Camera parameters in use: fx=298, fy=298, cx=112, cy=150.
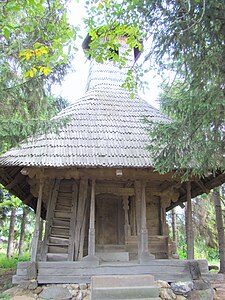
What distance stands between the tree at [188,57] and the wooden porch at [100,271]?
291cm

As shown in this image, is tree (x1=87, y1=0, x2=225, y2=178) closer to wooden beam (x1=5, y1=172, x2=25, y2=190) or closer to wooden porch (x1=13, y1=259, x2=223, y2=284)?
wooden porch (x1=13, y1=259, x2=223, y2=284)

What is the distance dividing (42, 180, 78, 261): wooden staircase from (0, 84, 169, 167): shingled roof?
3.80 feet

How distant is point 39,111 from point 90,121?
7.99 feet

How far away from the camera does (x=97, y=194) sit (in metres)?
8.15

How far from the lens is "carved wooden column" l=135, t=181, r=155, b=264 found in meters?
6.75

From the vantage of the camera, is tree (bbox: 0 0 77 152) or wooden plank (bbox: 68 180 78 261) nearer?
tree (bbox: 0 0 77 152)

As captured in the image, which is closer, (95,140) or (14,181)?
→ (95,140)

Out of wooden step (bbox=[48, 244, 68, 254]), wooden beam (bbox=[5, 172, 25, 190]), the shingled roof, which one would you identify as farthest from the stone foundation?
wooden beam (bbox=[5, 172, 25, 190])

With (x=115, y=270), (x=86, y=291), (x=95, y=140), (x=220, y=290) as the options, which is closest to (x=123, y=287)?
(x=115, y=270)

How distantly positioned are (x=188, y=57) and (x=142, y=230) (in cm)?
427

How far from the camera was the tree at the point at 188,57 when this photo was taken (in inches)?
150

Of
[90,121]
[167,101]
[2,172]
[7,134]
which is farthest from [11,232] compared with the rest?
[167,101]

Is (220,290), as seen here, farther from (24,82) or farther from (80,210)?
(24,82)

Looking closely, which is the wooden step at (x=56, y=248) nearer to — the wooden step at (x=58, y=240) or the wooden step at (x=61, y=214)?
the wooden step at (x=58, y=240)
